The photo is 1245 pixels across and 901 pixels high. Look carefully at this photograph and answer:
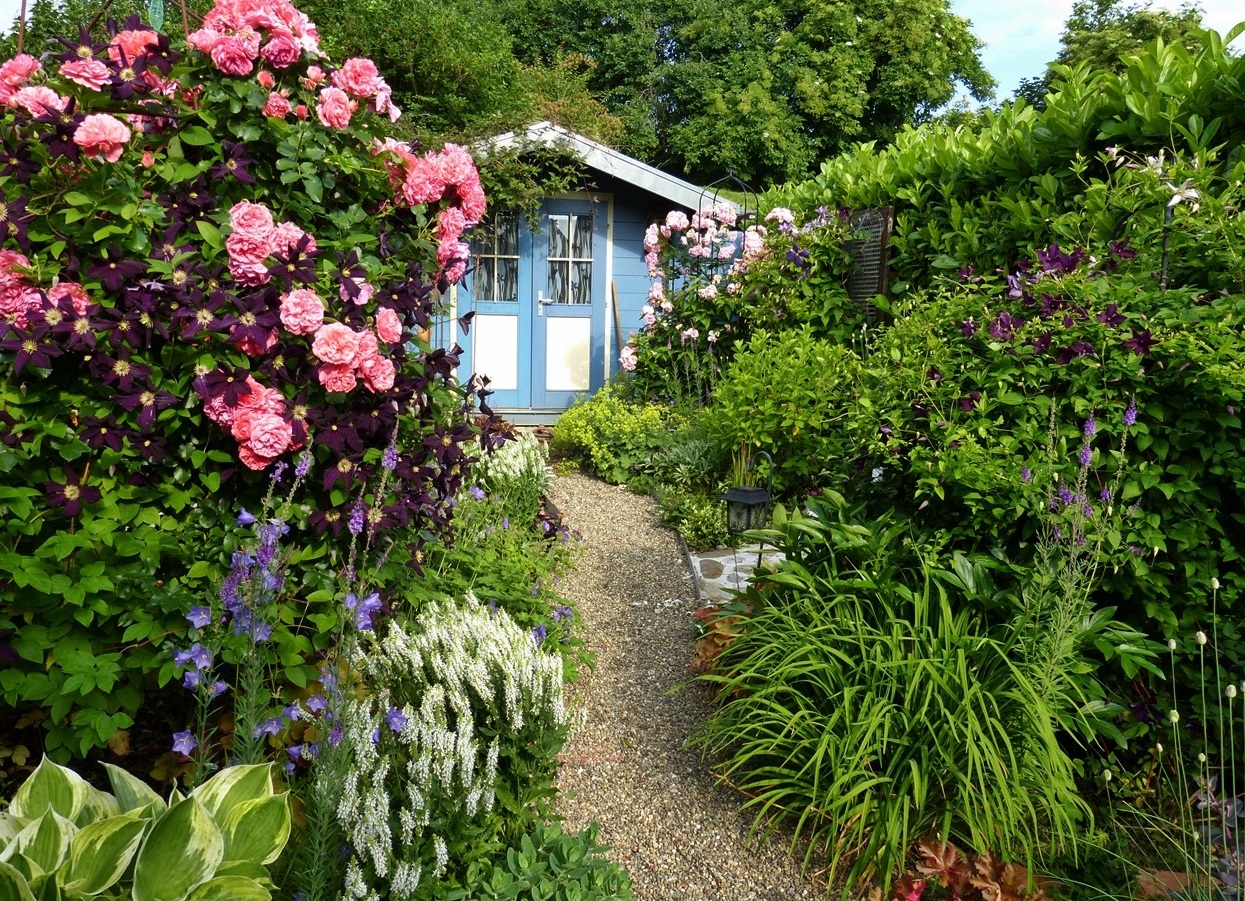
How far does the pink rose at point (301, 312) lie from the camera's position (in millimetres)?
2309

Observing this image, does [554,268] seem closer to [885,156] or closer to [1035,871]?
[885,156]

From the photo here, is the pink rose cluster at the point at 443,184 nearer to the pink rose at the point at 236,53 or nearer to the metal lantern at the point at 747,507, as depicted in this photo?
the pink rose at the point at 236,53

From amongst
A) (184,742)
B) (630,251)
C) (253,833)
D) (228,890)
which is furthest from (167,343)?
(630,251)

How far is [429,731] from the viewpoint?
2.06 m

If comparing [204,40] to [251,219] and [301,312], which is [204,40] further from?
[301,312]

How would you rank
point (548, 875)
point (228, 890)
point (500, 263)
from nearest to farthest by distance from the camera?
1. point (228, 890)
2. point (548, 875)
3. point (500, 263)

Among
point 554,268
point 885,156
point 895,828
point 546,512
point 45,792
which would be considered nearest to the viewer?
point 45,792

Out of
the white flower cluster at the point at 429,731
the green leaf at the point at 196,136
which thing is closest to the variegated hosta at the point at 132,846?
the white flower cluster at the point at 429,731

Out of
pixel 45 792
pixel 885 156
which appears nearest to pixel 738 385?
pixel 885 156

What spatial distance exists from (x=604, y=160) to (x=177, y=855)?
827 centimetres

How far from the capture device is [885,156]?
20.9ft

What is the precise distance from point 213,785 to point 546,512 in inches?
143

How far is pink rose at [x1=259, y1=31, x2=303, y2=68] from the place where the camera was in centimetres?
→ 252

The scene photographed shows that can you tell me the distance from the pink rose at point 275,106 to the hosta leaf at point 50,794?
178 centimetres
